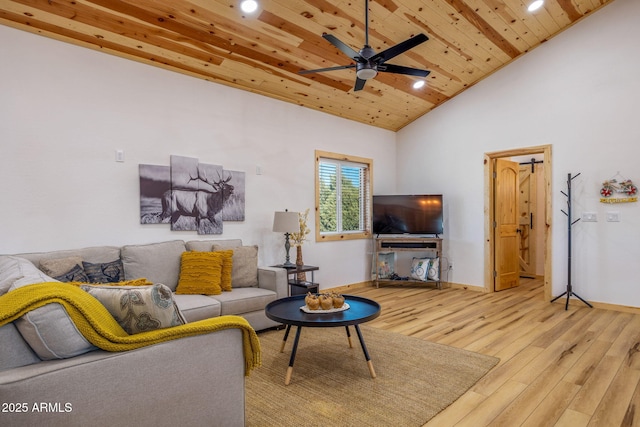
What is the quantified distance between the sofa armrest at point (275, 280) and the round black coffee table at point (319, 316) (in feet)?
2.07

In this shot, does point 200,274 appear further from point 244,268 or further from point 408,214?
point 408,214

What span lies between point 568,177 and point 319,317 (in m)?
4.20

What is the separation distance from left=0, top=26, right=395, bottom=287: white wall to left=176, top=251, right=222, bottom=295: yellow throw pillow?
0.57 m

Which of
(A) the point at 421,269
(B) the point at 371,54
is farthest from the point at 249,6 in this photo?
(A) the point at 421,269

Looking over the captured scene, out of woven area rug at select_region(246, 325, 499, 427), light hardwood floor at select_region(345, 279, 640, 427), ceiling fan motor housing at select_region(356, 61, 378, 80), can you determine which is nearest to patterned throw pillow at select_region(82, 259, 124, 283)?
woven area rug at select_region(246, 325, 499, 427)

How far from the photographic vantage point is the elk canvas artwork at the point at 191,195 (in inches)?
154

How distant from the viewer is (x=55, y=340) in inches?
55.4

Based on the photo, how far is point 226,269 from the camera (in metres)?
3.80

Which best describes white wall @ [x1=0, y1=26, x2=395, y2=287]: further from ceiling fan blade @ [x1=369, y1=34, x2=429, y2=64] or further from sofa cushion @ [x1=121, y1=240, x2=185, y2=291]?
ceiling fan blade @ [x1=369, y1=34, x2=429, y2=64]

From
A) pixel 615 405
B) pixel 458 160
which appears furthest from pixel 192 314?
pixel 458 160

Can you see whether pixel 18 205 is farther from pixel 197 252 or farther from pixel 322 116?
pixel 322 116

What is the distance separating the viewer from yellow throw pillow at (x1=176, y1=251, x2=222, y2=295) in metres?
3.54

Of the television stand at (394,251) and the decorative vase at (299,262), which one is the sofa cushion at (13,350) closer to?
the decorative vase at (299,262)

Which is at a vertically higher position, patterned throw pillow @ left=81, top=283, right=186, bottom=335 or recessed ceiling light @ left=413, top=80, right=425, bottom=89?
recessed ceiling light @ left=413, top=80, right=425, bottom=89
